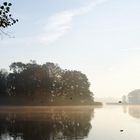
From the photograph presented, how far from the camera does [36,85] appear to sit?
6211 inches

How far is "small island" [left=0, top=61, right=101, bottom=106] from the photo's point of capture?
15675cm

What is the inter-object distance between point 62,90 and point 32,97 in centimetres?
2220

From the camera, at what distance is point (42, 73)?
525ft

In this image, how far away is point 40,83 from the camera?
159375 mm

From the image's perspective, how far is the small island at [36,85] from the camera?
15675 cm

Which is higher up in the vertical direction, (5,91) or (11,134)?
(5,91)

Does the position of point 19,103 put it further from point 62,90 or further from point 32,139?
point 32,139

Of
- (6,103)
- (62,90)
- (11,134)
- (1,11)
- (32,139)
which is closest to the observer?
(1,11)

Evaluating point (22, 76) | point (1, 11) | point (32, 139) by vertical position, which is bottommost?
point (32, 139)

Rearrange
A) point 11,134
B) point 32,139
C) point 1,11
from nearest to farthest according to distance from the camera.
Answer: point 1,11
point 32,139
point 11,134

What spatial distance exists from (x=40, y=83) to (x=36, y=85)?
2.36 meters

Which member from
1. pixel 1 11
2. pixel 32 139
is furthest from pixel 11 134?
pixel 1 11

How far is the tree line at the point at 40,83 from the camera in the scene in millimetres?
157375

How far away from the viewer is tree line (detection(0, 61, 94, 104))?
157375 millimetres
